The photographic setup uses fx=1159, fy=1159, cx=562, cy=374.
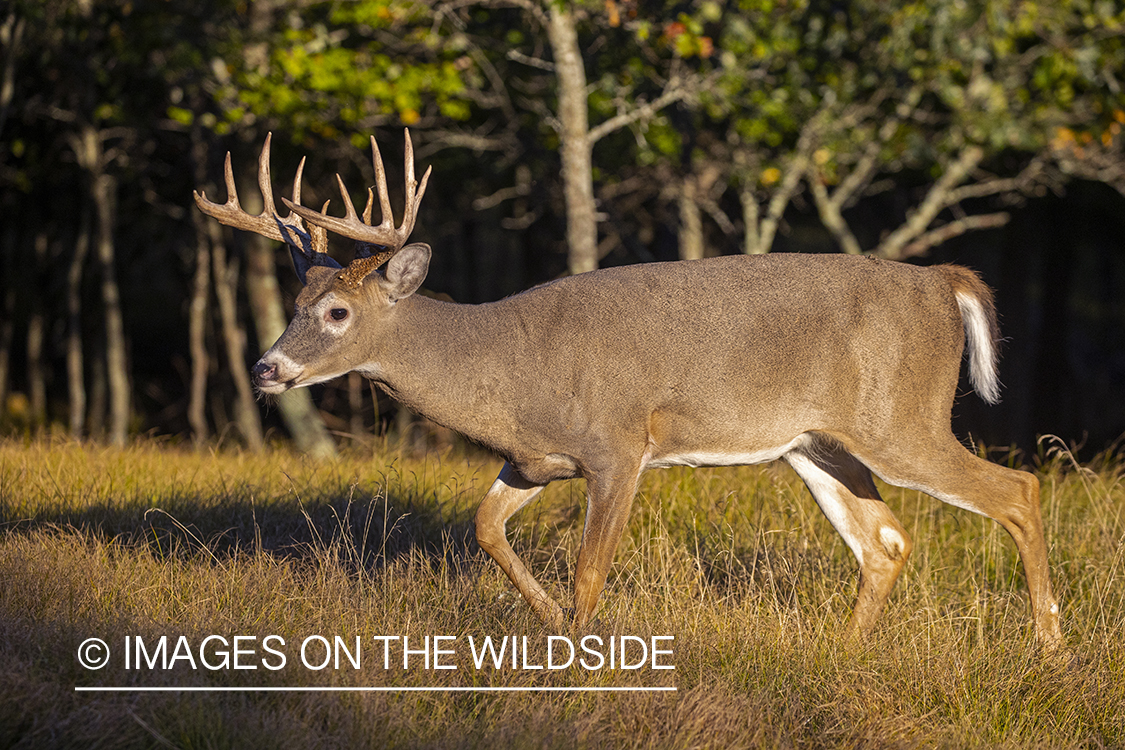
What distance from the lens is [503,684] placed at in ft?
13.3

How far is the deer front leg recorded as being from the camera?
15.7ft

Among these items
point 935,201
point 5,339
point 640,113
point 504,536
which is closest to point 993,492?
point 504,536

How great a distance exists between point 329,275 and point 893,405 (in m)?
2.51

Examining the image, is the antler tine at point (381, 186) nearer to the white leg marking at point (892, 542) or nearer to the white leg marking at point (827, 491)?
the white leg marking at point (827, 491)

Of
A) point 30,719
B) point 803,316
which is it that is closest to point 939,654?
point 803,316

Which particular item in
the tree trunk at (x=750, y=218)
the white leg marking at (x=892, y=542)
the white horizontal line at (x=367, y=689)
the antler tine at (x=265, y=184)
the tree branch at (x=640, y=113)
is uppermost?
the tree branch at (x=640, y=113)

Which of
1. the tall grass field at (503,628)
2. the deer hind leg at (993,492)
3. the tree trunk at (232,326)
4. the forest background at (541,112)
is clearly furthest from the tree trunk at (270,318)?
the deer hind leg at (993,492)

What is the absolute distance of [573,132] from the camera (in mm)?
7953

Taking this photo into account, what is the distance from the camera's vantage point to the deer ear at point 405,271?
15.9ft

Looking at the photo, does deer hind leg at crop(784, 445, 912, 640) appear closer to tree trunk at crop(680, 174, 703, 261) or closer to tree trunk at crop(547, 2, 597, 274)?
tree trunk at crop(547, 2, 597, 274)

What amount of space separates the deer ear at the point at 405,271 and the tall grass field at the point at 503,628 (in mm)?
1204

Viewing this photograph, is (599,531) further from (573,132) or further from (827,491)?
(573,132)

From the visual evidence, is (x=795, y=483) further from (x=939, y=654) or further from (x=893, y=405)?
(x=939, y=654)

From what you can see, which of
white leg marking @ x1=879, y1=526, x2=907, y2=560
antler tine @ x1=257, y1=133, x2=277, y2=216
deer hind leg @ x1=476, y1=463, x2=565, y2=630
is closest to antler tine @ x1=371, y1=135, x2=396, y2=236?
antler tine @ x1=257, y1=133, x2=277, y2=216
